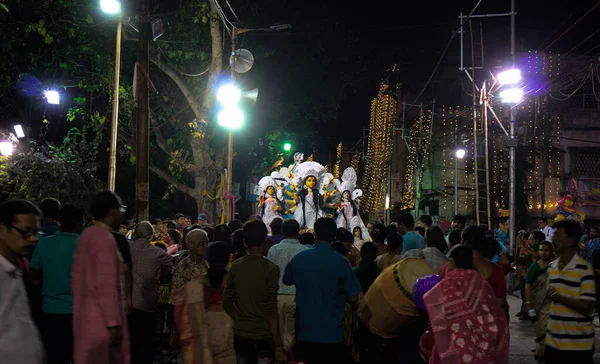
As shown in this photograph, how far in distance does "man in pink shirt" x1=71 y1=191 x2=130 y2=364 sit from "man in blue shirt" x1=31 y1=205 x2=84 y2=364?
1.34m

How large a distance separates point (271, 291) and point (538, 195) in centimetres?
3322

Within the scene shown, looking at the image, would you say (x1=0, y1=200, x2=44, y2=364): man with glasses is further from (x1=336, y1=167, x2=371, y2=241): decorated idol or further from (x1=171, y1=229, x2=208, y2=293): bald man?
(x1=336, y1=167, x2=371, y2=241): decorated idol

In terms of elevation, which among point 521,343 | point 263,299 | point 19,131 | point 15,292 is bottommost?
point 521,343

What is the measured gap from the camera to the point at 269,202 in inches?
659

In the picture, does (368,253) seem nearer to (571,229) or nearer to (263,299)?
(263,299)

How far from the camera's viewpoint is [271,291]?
18.5 feet

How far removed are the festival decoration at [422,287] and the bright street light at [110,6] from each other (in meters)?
11.3

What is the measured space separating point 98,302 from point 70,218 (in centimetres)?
177

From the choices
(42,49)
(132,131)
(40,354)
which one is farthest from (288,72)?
(40,354)

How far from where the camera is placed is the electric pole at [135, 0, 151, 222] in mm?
11406

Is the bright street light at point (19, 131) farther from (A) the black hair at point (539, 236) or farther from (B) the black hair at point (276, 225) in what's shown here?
(A) the black hair at point (539, 236)

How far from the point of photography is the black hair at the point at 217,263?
5.29m

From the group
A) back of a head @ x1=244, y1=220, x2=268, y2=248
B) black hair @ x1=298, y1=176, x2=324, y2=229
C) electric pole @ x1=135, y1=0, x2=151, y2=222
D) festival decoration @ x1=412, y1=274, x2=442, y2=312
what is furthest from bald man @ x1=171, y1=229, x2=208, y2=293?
black hair @ x1=298, y1=176, x2=324, y2=229

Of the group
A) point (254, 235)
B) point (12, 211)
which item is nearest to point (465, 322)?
point (254, 235)
